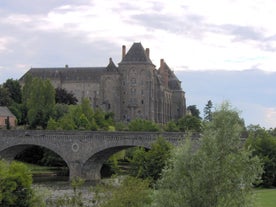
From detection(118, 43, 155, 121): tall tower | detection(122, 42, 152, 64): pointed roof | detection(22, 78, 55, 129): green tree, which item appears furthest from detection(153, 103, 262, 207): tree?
detection(122, 42, 152, 64): pointed roof

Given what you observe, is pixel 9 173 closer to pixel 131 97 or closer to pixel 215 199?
pixel 215 199

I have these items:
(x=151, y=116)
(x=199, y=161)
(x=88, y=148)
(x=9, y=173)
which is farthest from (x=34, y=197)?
(x=151, y=116)

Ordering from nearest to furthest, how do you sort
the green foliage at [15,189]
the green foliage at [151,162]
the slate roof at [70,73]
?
the green foliage at [15,189]
the green foliage at [151,162]
the slate roof at [70,73]

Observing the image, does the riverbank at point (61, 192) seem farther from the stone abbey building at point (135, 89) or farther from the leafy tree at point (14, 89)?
the stone abbey building at point (135, 89)

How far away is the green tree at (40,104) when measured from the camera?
11631 cm

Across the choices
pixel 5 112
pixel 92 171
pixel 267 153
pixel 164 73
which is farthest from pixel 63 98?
pixel 267 153

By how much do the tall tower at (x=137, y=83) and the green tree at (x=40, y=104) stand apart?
40.6 m

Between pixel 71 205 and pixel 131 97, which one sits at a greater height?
pixel 131 97

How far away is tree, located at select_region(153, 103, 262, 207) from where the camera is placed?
92.2ft

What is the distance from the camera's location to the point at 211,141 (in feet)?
95.4

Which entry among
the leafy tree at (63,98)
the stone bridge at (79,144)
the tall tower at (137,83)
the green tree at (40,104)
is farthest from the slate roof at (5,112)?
the tall tower at (137,83)

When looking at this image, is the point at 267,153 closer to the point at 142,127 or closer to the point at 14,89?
the point at 142,127

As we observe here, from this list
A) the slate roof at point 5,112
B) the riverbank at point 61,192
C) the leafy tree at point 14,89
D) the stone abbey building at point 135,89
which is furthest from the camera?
the stone abbey building at point 135,89

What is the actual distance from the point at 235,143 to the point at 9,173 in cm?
1633
